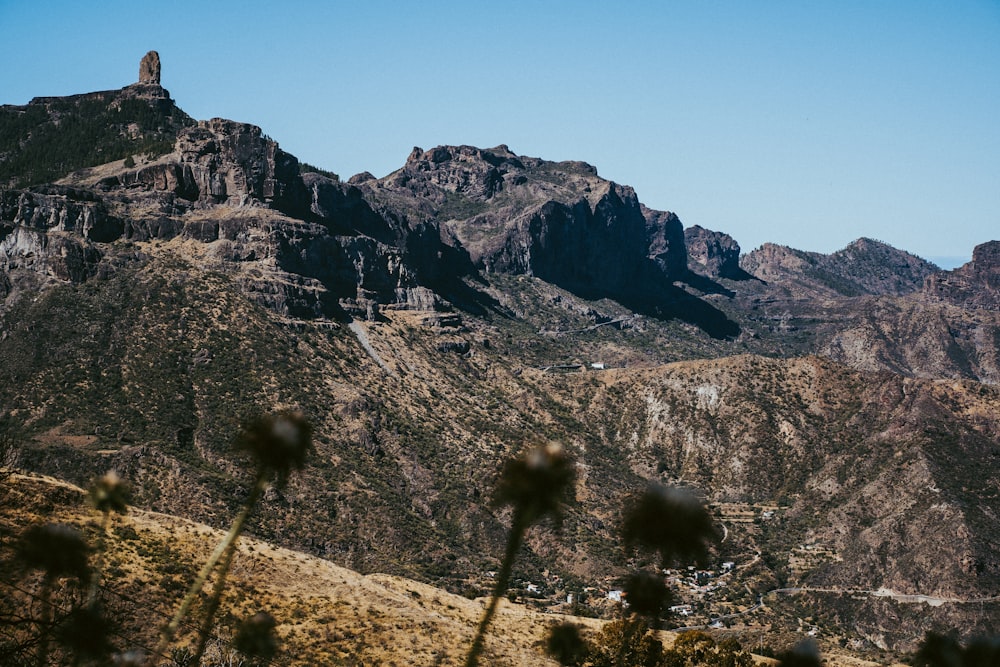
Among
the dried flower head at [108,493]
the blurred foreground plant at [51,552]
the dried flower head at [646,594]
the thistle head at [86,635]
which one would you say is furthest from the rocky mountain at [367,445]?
the thistle head at [86,635]

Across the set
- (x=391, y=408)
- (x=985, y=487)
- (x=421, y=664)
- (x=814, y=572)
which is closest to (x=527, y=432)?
(x=391, y=408)

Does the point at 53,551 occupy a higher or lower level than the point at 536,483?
lower

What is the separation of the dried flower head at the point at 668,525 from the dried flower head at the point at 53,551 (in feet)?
32.8

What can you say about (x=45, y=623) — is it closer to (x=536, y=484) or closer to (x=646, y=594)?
(x=536, y=484)

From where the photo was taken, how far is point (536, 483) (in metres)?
14.0

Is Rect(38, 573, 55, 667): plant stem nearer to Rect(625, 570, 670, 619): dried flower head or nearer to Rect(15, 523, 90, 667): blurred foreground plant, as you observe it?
Rect(15, 523, 90, 667): blurred foreground plant

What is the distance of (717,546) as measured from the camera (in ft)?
56.2

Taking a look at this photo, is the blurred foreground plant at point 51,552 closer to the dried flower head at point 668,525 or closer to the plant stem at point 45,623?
the plant stem at point 45,623

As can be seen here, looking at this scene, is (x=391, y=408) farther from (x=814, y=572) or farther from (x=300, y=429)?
(x=300, y=429)

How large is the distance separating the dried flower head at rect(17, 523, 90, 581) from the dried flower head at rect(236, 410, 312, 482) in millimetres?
4205

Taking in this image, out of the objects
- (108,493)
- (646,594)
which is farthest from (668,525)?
(108,493)

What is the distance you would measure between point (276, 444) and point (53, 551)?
493 centimetres

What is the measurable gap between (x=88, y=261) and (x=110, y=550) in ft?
445

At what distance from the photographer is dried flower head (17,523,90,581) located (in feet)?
54.6
